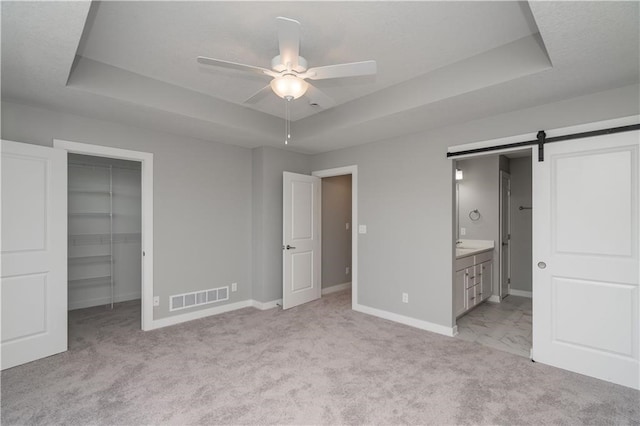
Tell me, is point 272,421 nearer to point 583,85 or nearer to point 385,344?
point 385,344

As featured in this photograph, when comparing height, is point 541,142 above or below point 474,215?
above

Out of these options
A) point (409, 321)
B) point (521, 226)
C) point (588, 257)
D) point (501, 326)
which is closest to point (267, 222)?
point (409, 321)

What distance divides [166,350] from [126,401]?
0.88 meters

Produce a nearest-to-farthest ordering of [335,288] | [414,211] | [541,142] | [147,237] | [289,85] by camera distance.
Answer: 1. [289,85]
2. [541,142]
3. [147,237]
4. [414,211]
5. [335,288]

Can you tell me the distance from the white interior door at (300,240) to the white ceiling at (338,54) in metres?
1.50

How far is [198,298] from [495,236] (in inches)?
180

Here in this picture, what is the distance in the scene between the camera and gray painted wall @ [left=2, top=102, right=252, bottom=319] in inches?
135

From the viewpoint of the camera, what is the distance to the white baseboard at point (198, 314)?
380 cm

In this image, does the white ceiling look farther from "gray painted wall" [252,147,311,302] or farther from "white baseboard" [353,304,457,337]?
"white baseboard" [353,304,457,337]

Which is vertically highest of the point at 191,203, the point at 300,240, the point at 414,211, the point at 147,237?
the point at 191,203

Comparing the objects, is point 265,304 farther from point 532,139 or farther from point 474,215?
point 532,139

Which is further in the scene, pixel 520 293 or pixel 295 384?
pixel 520 293

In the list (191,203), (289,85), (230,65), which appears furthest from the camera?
(191,203)

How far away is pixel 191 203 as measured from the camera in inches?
162
